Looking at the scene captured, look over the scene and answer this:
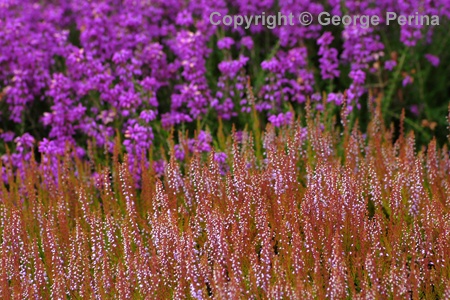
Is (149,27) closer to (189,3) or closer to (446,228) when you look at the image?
(189,3)

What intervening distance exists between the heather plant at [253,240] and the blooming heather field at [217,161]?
0.01 meters

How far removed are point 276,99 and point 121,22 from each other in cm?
138

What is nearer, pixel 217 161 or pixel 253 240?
pixel 253 240

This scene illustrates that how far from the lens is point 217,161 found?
12.2ft

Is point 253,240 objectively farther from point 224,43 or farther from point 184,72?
point 224,43

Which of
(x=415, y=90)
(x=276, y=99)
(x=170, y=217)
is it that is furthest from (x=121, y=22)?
(x=170, y=217)

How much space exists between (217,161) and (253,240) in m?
0.60

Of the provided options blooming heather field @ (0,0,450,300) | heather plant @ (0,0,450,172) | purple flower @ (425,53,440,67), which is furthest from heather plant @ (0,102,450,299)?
purple flower @ (425,53,440,67)

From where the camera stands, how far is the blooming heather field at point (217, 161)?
2959 millimetres

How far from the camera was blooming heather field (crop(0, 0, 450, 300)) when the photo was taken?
9.71 ft

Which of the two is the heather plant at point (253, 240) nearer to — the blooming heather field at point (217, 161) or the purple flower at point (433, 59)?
the blooming heather field at point (217, 161)

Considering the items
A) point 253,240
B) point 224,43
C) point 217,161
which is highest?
point 224,43

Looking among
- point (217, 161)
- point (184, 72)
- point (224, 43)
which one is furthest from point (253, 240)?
point (224, 43)

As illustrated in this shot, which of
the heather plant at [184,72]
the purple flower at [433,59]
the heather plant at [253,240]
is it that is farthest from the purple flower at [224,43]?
the purple flower at [433,59]
